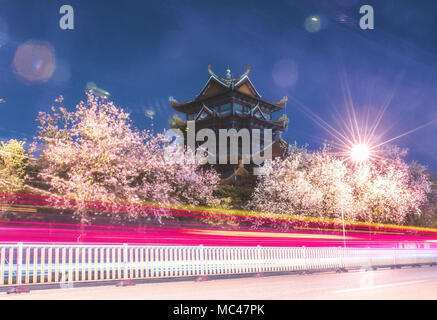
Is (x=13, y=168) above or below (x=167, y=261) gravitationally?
above

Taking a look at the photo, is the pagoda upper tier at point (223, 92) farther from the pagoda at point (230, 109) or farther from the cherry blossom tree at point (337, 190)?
the cherry blossom tree at point (337, 190)

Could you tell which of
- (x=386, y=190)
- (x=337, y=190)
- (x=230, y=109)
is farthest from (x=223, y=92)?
(x=337, y=190)

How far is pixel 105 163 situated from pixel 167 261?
1291 centimetres

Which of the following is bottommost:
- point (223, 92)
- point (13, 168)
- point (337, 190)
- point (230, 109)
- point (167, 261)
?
point (167, 261)

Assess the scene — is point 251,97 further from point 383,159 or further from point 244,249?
point 244,249

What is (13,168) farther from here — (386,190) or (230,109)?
(230,109)

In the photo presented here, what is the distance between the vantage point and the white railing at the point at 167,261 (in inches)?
376

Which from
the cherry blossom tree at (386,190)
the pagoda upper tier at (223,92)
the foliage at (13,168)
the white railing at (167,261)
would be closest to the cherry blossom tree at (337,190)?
the cherry blossom tree at (386,190)

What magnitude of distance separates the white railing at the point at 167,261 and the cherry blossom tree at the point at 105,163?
7580 mm

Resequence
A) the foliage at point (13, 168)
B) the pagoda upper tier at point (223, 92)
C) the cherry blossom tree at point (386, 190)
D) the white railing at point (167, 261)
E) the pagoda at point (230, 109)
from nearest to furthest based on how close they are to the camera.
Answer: the white railing at point (167, 261) → the foliage at point (13, 168) → the cherry blossom tree at point (386, 190) → the pagoda at point (230, 109) → the pagoda upper tier at point (223, 92)

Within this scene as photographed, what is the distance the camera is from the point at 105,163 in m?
23.8
